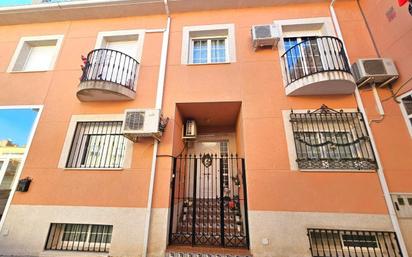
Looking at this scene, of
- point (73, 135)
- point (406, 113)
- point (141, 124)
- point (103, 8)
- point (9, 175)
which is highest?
point (103, 8)

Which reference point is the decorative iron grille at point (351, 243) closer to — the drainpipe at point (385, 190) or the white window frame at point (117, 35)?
the drainpipe at point (385, 190)

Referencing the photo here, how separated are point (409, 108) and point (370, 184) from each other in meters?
2.13

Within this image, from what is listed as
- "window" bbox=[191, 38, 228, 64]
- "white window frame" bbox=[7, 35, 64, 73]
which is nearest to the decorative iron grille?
"window" bbox=[191, 38, 228, 64]

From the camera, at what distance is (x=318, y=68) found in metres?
4.80

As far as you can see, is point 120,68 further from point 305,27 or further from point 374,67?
point 374,67

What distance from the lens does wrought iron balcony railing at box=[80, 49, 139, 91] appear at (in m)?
4.95

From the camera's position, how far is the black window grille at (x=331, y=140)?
4.11 metres

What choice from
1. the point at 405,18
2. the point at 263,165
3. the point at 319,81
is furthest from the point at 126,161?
the point at 405,18

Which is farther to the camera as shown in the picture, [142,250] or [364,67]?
[364,67]

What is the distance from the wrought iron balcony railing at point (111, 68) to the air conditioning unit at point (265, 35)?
364 centimetres

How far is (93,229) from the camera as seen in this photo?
4.25 metres

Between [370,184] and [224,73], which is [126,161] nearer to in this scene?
[224,73]

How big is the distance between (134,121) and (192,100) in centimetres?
164

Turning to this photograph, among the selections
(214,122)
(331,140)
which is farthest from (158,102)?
(331,140)
